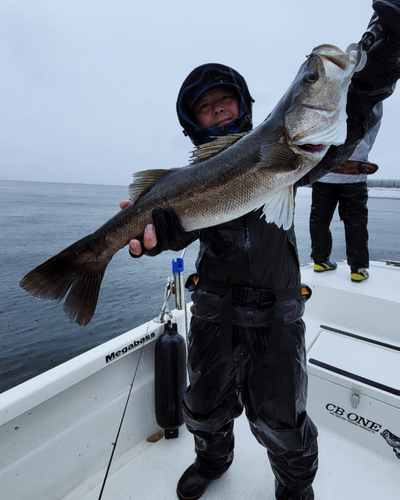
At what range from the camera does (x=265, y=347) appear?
2045mm

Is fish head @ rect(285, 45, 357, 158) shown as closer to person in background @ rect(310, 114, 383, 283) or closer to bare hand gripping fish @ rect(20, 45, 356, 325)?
bare hand gripping fish @ rect(20, 45, 356, 325)

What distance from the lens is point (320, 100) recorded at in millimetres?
1751

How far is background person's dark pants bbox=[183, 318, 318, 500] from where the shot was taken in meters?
2.02

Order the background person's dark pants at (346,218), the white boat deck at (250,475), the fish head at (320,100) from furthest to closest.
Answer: the background person's dark pants at (346,218)
the white boat deck at (250,475)
the fish head at (320,100)

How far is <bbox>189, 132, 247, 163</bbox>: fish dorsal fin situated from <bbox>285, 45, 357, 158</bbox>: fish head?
334mm

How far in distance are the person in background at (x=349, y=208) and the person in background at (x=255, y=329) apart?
8.55ft

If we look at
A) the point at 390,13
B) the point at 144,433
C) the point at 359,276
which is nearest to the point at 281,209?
the point at 390,13

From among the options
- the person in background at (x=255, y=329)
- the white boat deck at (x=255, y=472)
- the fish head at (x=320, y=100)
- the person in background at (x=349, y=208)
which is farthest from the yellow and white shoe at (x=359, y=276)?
the fish head at (x=320, y=100)

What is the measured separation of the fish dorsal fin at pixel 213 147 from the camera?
2002mm

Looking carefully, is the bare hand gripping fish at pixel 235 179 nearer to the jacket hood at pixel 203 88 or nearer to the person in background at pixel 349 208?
the jacket hood at pixel 203 88

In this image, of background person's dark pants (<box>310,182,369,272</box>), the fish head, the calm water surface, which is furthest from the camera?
the calm water surface

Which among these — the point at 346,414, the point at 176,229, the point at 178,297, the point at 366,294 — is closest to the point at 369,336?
the point at 366,294

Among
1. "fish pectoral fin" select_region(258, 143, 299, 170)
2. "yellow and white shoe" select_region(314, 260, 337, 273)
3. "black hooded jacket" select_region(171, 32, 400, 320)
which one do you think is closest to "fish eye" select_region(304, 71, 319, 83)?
"black hooded jacket" select_region(171, 32, 400, 320)

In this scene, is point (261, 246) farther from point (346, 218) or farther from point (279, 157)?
point (346, 218)
